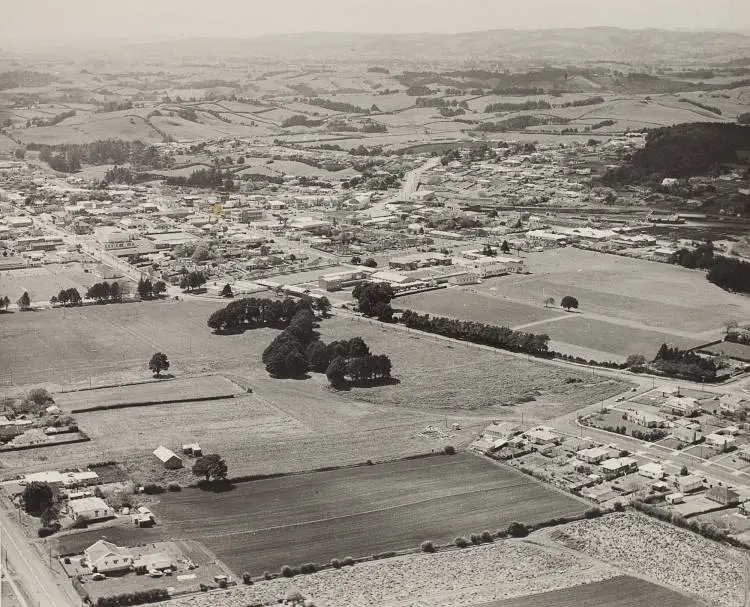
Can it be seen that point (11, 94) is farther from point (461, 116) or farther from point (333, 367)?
point (333, 367)

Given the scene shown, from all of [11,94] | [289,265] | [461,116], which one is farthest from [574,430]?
[461,116]

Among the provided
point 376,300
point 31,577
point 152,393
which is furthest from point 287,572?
point 376,300

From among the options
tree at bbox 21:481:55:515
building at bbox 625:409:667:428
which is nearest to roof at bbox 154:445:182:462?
tree at bbox 21:481:55:515

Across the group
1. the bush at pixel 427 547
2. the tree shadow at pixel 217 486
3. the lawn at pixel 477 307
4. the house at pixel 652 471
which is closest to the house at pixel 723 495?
the house at pixel 652 471

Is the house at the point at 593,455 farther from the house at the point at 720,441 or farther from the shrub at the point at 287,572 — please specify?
the shrub at the point at 287,572

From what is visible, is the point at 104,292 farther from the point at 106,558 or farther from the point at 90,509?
the point at 106,558
